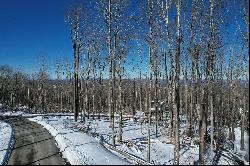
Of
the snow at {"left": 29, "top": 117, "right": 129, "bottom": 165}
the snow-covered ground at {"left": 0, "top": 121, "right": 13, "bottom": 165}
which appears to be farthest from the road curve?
the snow at {"left": 29, "top": 117, "right": 129, "bottom": 165}

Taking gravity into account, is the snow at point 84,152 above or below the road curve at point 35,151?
above

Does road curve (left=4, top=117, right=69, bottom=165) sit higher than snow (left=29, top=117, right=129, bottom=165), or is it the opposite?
snow (left=29, top=117, right=129, bottom=165)

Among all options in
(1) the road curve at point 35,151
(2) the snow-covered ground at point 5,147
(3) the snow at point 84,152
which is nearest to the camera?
(3) the snow at point 84,152

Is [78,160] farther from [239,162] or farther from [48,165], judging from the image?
[239,162]

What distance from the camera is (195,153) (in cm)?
2609

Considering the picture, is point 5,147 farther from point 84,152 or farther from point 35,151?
point 84,152

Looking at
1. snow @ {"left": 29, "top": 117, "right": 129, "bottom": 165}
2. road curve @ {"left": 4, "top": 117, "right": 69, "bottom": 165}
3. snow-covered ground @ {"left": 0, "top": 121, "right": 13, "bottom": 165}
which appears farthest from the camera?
snow-covered ground @ {"left": 0, "top": 121, "right": 13, "bottom": 165}

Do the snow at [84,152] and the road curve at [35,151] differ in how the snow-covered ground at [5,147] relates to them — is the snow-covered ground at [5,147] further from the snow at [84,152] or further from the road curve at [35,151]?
the snow at [84,152]

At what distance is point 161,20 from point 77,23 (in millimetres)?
19216

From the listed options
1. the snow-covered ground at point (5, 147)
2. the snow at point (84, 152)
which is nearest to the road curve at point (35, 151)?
the snow-covered ground at point (5, 147)

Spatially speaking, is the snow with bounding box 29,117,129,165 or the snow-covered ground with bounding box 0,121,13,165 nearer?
the snow with bounding box 29,117,129,165

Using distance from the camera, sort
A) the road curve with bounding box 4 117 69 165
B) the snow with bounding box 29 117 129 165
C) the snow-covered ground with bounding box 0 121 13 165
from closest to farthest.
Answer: the snow with bounding box 29 117 129 165
the road curve with bounding box 4 117 69 165
the snow-covered ground with bounding box 0 121 13 165

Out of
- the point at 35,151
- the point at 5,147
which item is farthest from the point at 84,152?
the point at 5,147

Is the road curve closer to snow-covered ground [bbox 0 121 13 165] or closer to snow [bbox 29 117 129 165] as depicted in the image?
snow-covered ground [bbox 0 121 13 165]
